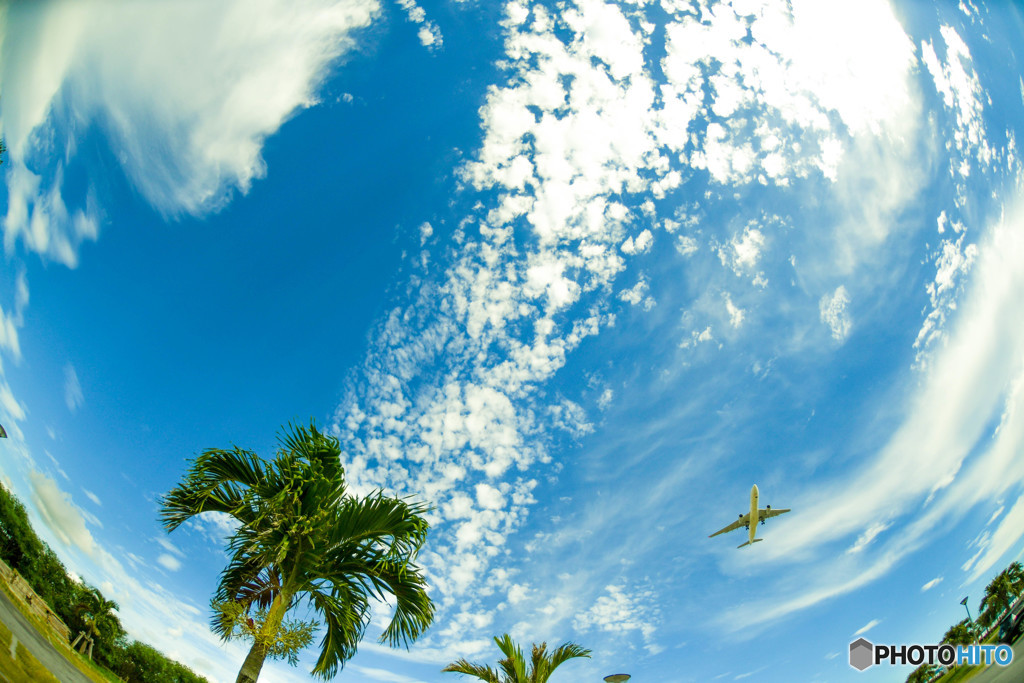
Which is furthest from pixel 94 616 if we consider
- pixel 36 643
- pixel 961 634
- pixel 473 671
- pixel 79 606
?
pixel 961 634

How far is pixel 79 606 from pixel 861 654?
41555mm

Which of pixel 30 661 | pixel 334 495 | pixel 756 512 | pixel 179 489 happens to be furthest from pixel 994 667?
pixel 30 661

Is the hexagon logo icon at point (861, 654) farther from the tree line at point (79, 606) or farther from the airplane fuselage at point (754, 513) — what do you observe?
the tree line at point (79, 606)

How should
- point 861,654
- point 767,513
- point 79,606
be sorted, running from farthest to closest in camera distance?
point 767,513
point 79,606
point 861,654

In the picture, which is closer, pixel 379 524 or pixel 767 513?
pixel 379 524

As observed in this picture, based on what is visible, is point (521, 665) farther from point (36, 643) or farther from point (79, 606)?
point (79, 606)

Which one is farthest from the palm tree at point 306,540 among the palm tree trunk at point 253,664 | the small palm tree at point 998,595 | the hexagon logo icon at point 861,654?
the small palm tree at point 998,595

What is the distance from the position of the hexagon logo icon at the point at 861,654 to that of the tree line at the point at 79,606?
36.2 metres

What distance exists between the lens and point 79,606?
24.1 meters

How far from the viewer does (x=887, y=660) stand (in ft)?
55.9

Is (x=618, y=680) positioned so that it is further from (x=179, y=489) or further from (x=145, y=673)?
(x=145, y=673)

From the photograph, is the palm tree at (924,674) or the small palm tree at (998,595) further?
the palm tree at (924,674)

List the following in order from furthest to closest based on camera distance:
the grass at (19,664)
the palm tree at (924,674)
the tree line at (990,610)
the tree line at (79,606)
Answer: the palm tree at (924,674), the tree line at (990,610), the tree line at (79,606), the grass at (19,664)

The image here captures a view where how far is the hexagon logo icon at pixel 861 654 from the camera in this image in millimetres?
17281
